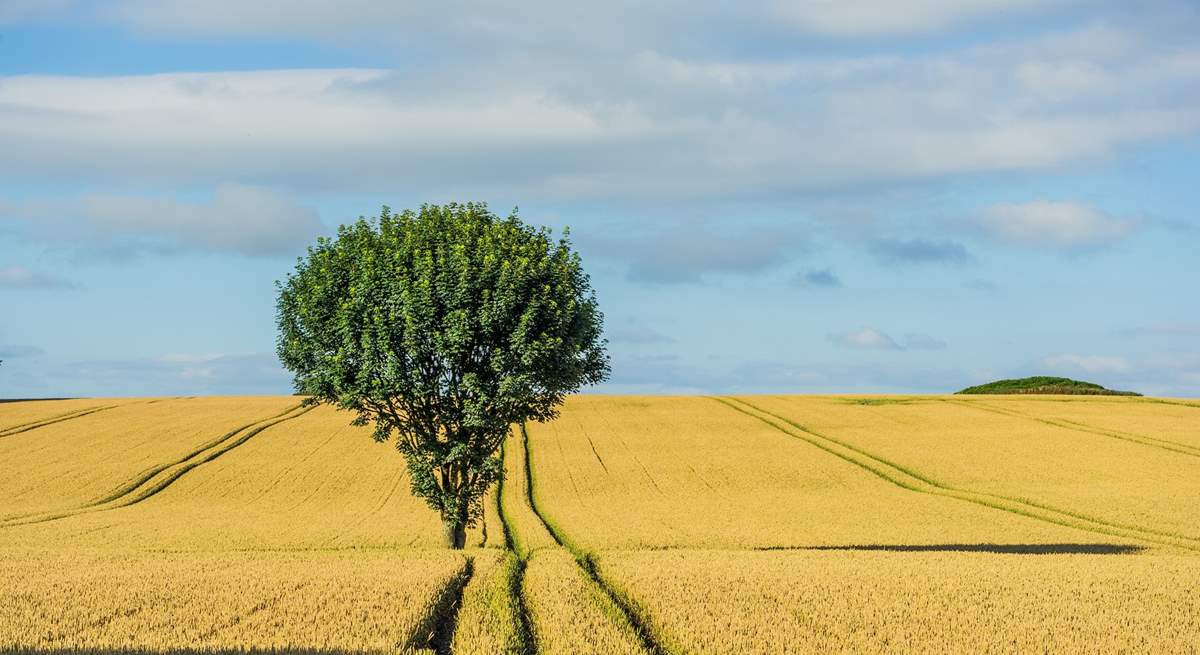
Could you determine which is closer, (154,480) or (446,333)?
(446,333)

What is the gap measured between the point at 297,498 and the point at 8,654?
1574 inches

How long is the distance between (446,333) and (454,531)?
8328mm

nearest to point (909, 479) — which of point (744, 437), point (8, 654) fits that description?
point (744, 437)

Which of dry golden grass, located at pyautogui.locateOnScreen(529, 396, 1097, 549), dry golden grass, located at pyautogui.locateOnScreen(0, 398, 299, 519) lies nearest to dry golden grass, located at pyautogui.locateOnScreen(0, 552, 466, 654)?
dry golden grass, located at pyautogui.locateOnScreen(529, 396, 1097, 549)

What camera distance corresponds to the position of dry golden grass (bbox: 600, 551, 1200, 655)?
2017 cm

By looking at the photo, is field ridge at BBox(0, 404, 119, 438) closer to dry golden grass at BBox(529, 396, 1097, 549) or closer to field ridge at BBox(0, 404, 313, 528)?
field ridge at BBox(0, 404, 313, 528)

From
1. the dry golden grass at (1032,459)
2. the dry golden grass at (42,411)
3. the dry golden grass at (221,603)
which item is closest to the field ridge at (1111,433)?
the dry golden grass at (1032,459)

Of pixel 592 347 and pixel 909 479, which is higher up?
pixel 592 347

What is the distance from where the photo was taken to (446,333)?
38125 mm

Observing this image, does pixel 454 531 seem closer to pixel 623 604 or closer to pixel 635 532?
pixel 635 532

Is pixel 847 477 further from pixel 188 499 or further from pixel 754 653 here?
pixel 754 653

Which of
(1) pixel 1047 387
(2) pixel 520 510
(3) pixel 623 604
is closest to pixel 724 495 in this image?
(2) pixel 520 510

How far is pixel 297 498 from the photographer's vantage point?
5716 cm

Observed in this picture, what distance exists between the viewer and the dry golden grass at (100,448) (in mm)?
58750
